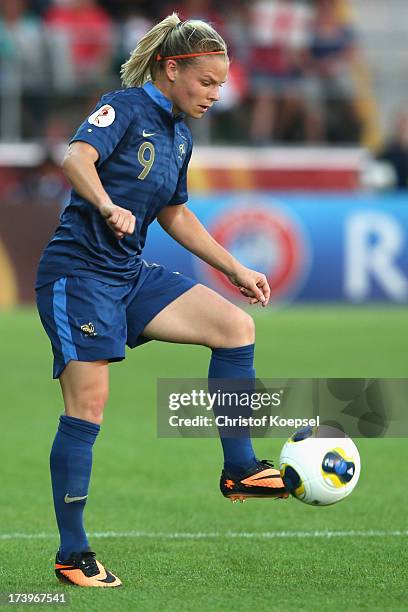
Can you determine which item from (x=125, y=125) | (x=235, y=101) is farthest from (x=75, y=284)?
(x=235, y=101)

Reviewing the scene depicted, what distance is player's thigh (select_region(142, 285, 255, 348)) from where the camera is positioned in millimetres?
4910

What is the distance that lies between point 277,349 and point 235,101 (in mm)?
7022

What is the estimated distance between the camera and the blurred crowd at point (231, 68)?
17.0 m

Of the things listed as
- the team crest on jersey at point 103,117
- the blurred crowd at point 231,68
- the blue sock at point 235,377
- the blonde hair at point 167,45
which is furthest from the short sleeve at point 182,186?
the blurred crowd at point 231,68

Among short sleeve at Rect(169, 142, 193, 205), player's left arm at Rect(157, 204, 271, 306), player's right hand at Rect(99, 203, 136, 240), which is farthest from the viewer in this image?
player's left arm at Rect(157, 204, 271, 306)

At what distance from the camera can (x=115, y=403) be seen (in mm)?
9297

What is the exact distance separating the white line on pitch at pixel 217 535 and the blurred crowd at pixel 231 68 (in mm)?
12087

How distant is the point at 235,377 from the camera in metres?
5.00

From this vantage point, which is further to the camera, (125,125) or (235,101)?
(235,101)

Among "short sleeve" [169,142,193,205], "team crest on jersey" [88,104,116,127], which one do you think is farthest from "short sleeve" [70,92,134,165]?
"short sleeve" [169,142,193,205]

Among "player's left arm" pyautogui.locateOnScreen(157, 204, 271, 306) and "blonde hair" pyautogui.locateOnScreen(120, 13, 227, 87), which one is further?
"player's left arm" pyautogui.locateOnScreen(157, 204, 271, 306)

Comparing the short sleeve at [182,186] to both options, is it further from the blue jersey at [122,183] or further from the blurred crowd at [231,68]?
the blurred crowd at [231,68]

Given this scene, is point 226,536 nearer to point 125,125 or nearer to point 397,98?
point 125,125

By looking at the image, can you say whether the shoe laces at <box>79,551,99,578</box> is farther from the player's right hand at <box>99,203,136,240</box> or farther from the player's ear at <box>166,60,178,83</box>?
the player's ear at <box>166,60,178,83</box>
